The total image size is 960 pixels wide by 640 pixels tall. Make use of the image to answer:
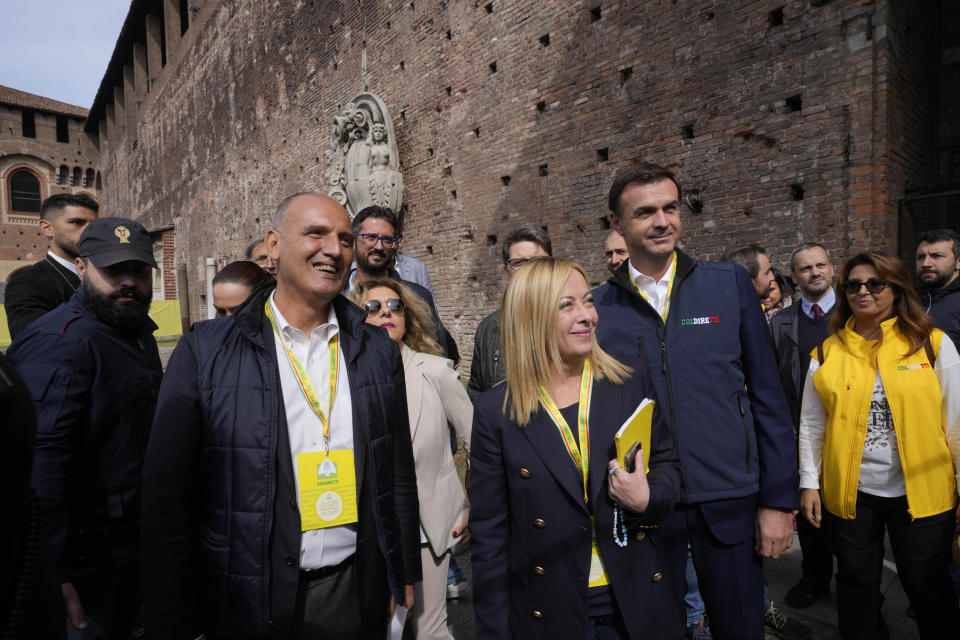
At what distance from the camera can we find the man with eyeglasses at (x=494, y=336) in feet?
9.04

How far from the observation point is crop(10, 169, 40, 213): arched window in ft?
108

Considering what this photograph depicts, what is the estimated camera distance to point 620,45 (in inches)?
247

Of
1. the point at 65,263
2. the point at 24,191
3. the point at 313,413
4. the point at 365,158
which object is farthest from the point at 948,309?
the point at 24,191

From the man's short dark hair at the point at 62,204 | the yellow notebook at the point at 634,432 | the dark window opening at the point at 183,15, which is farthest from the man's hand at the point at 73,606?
the dark window opening at the point at 183,15

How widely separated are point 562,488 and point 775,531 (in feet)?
2.90

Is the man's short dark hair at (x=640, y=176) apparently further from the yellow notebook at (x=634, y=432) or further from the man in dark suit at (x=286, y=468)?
the man in dark suit at (x=286, y=468)

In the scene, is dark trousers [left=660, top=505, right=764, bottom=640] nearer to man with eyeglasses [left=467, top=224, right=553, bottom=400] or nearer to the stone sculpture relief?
man with eyeglasses [left=467, top=224, right=553, bottom=400]

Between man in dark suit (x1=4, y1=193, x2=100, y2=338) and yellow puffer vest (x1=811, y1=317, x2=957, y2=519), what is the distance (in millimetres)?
3785

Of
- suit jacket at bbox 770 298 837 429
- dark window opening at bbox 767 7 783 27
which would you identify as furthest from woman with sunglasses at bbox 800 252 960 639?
dark window opening at bbox 767 7 783 27

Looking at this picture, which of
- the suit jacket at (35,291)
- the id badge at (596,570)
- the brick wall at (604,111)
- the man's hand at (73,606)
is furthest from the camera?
the brick wall at (604,111)

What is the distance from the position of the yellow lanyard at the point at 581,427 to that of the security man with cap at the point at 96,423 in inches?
63.9

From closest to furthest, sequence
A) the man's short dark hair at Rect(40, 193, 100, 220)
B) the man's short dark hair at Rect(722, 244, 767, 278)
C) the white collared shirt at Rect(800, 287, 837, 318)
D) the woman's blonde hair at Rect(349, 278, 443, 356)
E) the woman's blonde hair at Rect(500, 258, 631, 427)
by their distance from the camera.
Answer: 1. the woman's blonde hair at Rect(500, 258, 631, 427)
2. the woman's blonde hair at Rect(349, 278, 443, 356)
3. the man's short dark hair at Rect(40, 193, 100, 220)
4. the white collared shirt at Rect(800, 287, 837, 318)
5. the man's short dark hair at Rect(722, 244, 767, 278)

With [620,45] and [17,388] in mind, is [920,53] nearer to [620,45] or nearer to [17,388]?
[620,45]

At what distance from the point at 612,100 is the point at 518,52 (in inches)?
79.3
